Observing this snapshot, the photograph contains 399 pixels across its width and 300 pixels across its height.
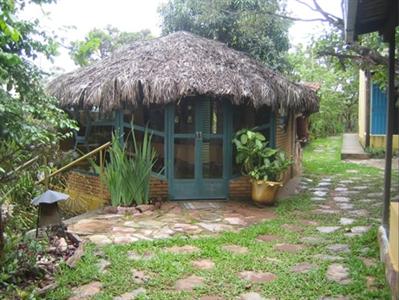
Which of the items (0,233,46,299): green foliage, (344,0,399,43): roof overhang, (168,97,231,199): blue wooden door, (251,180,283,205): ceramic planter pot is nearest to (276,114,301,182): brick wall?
(168,97,231,199): blue wooden door

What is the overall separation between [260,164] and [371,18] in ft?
10.4

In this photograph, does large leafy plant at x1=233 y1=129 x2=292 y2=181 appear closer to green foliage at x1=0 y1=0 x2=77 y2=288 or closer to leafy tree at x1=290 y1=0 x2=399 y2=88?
leafy tree at x1=290 y1=0 x2=399 y2=88

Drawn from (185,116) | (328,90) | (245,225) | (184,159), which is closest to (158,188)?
(184,159)

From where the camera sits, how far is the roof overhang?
13.4 ft

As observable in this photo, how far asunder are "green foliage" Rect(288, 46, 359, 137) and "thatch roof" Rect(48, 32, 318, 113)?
1221 centimetres

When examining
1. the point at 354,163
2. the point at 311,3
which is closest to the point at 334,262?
the point at 311,3

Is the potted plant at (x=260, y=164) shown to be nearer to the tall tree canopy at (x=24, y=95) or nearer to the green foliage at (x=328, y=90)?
the tall tree canopy at (x=24, y=95)

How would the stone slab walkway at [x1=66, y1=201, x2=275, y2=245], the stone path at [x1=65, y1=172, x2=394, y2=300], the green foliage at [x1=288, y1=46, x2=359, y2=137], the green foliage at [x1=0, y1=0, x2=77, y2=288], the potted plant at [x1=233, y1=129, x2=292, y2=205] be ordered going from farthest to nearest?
1. the green foliage at [x1=288, y1=46, x2=359, y2=137]
2. the potted plant at [x1=233, y1=129, x2=292, y2=205]
3. the stone slab walkway at [x1=66, y1=201, x2=275, y2=245]
4. the stone path at [x1=65, y1=172, x2=394, y2=300]
5. the green foliage at [x1=0, y1=0, x2=77, y2=288]

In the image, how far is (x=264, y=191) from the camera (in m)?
7.05

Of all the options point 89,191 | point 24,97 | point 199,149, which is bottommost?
point 89,191

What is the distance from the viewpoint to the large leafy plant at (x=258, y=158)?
7.05 m

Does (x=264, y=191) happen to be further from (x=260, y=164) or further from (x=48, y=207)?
(x=48, y=207)

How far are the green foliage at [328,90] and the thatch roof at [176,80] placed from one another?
12210mm

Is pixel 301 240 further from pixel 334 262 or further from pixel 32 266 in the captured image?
pixel 32 266
